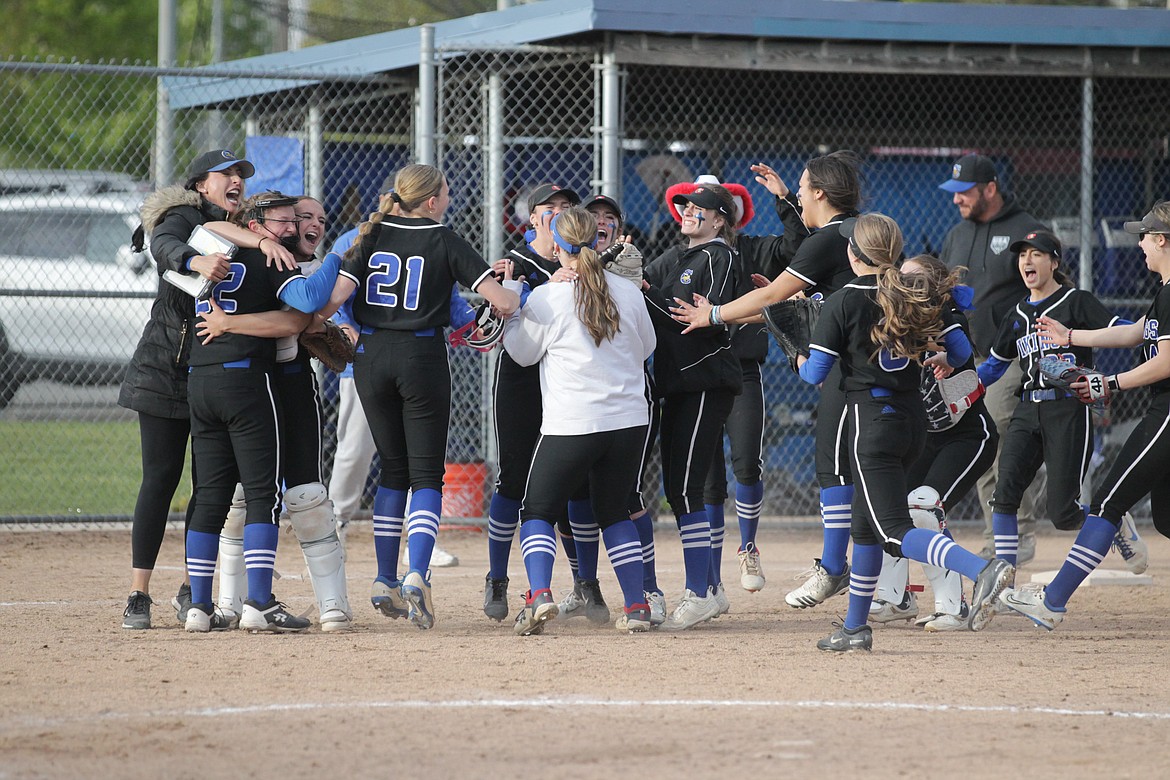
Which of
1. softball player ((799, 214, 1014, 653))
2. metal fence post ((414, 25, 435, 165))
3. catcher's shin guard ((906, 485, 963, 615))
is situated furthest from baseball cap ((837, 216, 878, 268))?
metal fence post ((414, 25, 435, 165))

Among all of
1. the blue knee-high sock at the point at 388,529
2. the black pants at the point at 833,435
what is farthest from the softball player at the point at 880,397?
the blue knee-high sock at the point at 388,529

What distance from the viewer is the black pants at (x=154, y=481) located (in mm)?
6293

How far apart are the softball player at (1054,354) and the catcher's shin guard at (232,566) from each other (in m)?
3.65

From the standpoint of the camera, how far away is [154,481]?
6.30 meters

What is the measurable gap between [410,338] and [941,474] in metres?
2.63

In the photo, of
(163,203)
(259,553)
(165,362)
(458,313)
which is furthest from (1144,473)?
(163,203)

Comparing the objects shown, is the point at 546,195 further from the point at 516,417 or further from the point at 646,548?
the point at 646,548

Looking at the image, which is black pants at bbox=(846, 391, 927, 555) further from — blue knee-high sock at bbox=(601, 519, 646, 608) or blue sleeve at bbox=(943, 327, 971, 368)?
blue knee-high sock at bbox=(601, 519, 646, 608)

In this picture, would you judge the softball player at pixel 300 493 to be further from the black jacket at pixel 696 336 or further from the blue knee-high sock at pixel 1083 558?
the blue knee-high sock at pixel 1083 558

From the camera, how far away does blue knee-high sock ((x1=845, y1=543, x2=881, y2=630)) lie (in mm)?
5766

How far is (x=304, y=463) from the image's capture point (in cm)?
621

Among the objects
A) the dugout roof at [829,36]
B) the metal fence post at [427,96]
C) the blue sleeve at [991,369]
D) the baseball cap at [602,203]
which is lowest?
the blue sleeve at [991,369]

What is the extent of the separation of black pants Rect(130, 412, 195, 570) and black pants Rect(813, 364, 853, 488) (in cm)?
278

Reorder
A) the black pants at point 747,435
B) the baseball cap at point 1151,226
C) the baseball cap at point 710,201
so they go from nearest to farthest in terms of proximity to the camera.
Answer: the baseball cap at point 1151,226 → the baseball cap at point 710,201 → the black pants at point 747,435
